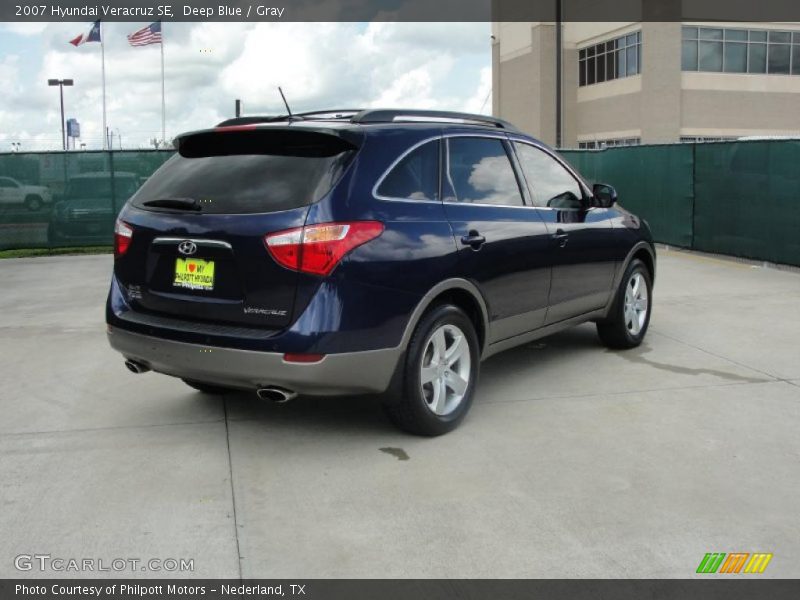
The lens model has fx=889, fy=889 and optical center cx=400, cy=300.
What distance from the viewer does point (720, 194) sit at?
14039mm

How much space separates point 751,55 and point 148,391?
38.8m

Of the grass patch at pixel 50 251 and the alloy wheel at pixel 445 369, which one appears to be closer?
the alloy wheel at pixel 445 369

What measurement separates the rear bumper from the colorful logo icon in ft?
6.14

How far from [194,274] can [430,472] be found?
163 centimetres

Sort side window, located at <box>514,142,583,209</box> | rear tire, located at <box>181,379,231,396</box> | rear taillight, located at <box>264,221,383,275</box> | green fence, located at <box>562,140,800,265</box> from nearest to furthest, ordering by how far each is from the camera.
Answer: rear taillight, located at <box>264,221,383,275</box>
rear tire, located at <box>181,379,231,396</box>
side window, located at <box>514,142,583,209</box>
green fence, located at <box>562,140,800,265</box>

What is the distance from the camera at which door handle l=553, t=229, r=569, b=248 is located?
6195 mm

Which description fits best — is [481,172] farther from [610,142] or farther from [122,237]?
[610,142]

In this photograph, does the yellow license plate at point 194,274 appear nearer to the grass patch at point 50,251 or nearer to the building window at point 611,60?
the grass patch at point 50,251

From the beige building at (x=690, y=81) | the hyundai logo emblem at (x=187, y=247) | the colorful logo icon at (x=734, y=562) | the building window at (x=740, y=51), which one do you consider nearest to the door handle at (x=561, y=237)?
the hyundai logo emblem at (x=187, y=247)

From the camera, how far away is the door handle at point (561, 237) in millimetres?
6195

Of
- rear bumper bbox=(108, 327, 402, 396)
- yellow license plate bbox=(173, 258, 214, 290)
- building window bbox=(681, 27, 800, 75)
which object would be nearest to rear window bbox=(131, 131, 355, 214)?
yellow license plate bbox=(173, 258, 214, 290)

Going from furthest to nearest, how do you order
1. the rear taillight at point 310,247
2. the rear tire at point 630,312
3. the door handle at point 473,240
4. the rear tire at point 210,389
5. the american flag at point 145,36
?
the american flag at point 145,36
the rear tire at point 630,312
the rear tire at point 210,389
the door handle at point 473,240
the rear taillight at point 310,247

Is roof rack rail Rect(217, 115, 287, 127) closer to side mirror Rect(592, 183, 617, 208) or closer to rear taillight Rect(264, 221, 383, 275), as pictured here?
rear taillight Rect(264, 221, 383, 275)

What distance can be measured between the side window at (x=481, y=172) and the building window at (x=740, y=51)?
35452mm
